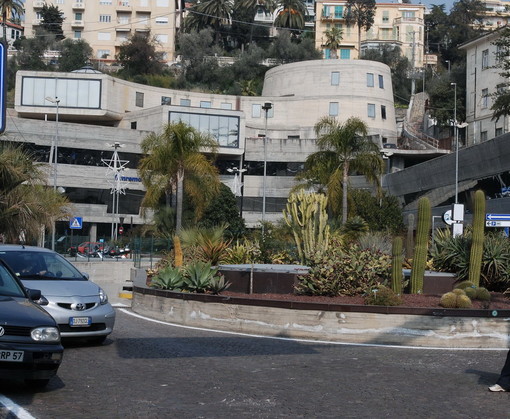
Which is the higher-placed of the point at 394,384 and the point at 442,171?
the point at 442,171

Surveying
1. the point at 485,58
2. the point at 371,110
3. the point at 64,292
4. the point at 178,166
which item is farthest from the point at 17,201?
the point at 371,110

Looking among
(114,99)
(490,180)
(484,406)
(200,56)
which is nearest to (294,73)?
(114,99)

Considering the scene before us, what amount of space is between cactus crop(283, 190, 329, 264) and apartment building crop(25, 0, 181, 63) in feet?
324

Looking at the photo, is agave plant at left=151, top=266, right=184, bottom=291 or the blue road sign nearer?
the blue road sign

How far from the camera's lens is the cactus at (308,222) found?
27.0m

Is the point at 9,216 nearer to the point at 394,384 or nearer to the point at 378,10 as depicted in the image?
the point at 394,384

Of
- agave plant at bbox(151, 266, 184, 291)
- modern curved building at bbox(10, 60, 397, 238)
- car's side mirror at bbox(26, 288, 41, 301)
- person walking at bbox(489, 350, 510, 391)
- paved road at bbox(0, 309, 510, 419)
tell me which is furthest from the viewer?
modern curved building at bbox(10, 60, 397, 238)

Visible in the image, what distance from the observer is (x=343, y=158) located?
46125 millimetres

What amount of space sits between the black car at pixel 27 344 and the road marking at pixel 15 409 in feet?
0.89

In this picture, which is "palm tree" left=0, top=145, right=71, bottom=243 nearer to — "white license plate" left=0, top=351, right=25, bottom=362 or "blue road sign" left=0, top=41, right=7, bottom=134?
"blue road sign" left=0, top=41, right=7, bottom=134

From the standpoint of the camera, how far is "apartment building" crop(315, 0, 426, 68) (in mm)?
133375

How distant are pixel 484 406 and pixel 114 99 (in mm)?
78027

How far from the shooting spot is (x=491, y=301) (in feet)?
62.6

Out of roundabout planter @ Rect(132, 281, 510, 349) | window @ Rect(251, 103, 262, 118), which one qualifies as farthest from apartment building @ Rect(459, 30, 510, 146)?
roundabout planter @ Rect(132, 281, 510, 349)
